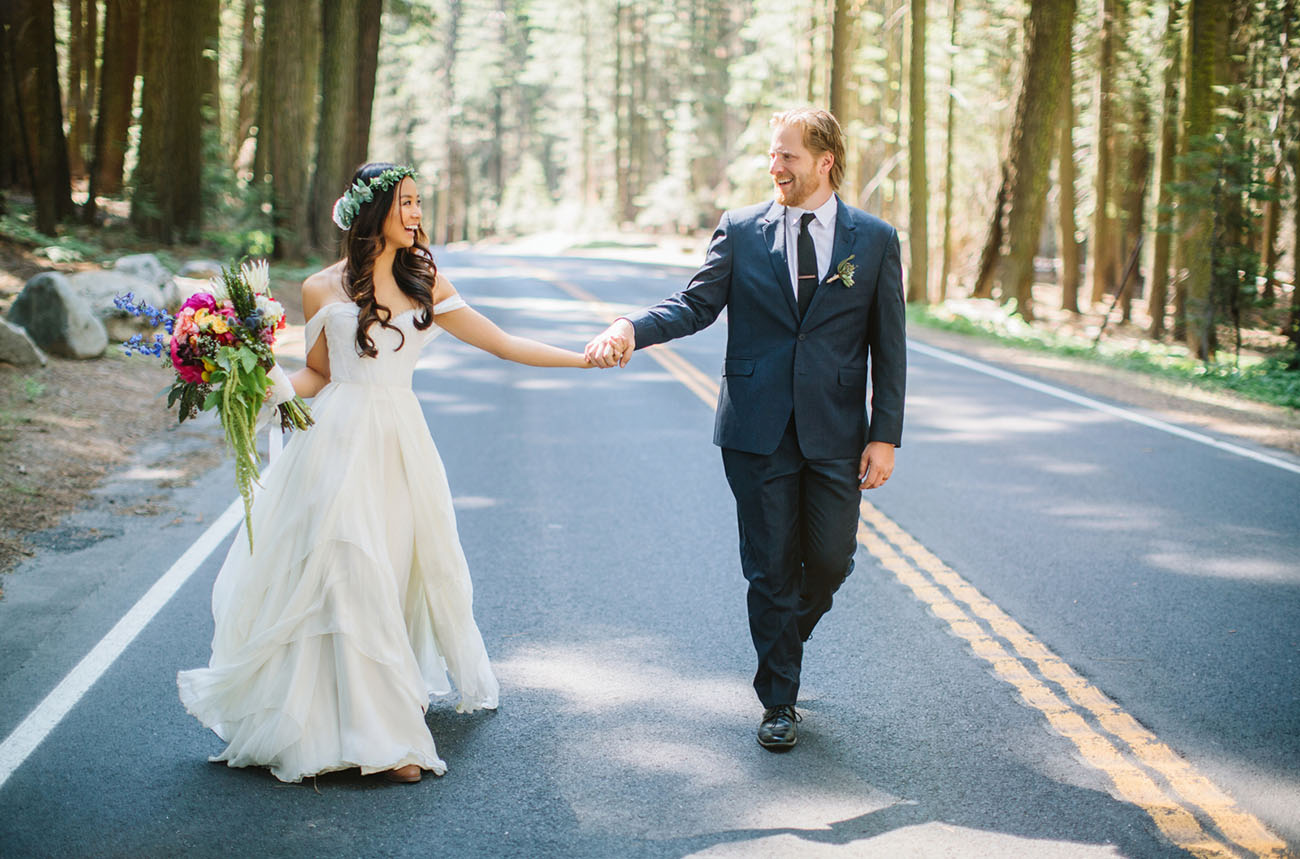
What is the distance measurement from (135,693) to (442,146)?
7859 centimetres

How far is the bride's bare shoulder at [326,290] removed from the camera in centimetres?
470

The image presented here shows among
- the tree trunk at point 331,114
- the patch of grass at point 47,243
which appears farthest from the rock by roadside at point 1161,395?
the patch of grass at point 47,243

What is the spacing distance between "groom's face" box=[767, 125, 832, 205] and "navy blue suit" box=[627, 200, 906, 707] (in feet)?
0.46

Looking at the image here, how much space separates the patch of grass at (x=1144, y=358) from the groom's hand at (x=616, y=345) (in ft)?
36.3

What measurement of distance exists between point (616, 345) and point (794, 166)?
1.01 meters

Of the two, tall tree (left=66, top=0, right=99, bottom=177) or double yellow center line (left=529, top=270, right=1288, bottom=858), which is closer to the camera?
double yellow center line (left=529, top=270, right=1288, bottom=858)

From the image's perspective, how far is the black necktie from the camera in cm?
475

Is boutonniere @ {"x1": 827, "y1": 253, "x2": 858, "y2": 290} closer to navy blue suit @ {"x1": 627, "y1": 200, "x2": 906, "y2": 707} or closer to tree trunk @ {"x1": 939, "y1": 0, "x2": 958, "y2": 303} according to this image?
navy blue suit @ {"x1": 627, "y1": 200, "x2": 906, "y2": 707}

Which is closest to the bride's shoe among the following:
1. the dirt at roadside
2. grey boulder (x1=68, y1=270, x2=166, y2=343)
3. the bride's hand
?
the bride's hand

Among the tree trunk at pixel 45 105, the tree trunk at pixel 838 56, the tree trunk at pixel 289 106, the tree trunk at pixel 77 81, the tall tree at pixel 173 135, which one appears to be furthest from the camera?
the tree trunk at pixel 77 81

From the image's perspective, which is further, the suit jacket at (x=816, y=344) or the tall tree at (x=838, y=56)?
the tall tree at (x=838, y=56)

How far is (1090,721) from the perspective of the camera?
4930mm

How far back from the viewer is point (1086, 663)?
5598 mm

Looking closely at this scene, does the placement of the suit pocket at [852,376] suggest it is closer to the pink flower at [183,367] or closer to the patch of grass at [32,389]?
the pink flower at [183,367]
